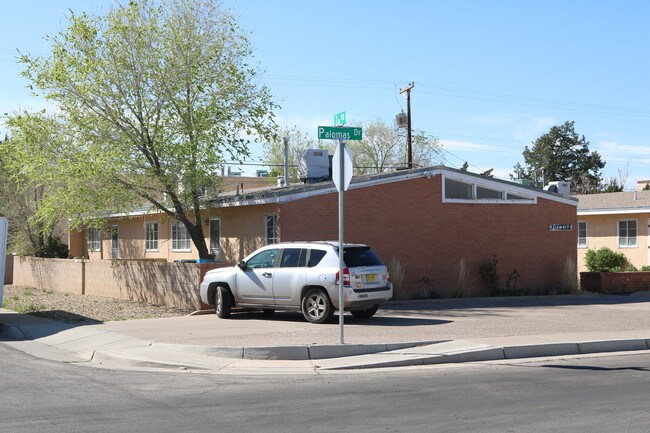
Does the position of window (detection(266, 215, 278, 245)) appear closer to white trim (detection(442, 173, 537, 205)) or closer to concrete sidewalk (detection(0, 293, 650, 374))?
concrete sidewalk (detection(0, 293, 650, 374))

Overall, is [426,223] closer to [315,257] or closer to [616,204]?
[315,257]

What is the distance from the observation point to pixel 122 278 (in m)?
24.6

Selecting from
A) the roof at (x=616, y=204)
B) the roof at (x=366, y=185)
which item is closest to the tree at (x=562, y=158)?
the roof at (x=616, y=204)

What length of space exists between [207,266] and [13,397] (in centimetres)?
1031

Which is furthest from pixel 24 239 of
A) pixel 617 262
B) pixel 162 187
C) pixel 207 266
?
pixel 617 262

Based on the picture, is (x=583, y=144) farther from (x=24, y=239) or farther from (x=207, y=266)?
(x=207, y=266)

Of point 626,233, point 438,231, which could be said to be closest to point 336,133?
point 438,231

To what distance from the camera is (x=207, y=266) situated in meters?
20.0

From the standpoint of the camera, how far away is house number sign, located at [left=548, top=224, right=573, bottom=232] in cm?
2592

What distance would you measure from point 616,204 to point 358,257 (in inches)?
785

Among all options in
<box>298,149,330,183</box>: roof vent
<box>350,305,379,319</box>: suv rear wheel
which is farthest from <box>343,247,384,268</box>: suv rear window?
<box>298,149,330,183</box>: roof vent

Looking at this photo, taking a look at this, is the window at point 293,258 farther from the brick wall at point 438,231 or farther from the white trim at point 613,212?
the white trim at point 613,212

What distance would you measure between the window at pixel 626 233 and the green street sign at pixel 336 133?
75.5 ft

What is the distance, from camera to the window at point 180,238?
27.8 meters
